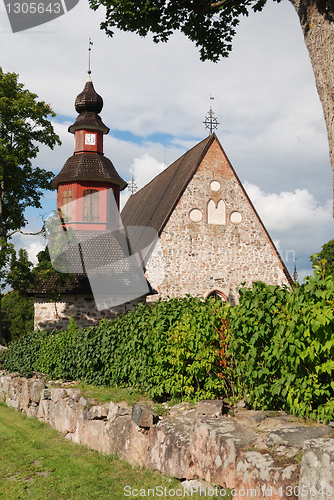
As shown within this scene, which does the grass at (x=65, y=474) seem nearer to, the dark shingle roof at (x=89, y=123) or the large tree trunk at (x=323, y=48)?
the large tree trunk at (x=323, y=48)

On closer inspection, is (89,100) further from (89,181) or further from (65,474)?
(65,474)

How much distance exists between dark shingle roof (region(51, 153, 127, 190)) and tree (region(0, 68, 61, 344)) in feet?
10.00

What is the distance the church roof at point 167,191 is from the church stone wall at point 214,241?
1.02ft

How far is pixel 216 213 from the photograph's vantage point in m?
18.9

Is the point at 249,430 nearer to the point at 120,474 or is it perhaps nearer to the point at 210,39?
the point at 120,474

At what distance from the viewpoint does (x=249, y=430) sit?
432cm

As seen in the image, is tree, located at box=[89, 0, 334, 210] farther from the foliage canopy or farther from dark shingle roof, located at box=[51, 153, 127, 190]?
dark shingle roof, located at box=[51, 153, 127, 190]

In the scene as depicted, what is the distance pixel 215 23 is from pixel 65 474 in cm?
876

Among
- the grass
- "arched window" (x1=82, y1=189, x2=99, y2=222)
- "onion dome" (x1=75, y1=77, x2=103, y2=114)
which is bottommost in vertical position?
the grass

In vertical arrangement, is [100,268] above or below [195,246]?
below

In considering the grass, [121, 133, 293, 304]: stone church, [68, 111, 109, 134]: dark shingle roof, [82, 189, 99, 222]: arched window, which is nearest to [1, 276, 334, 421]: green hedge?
the grass

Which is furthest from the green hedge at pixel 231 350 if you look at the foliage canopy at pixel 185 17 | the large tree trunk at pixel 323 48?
the foliage canopy at pixel 185 17

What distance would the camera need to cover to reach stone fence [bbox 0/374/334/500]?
329 cm

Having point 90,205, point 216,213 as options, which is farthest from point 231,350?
point 90,205
